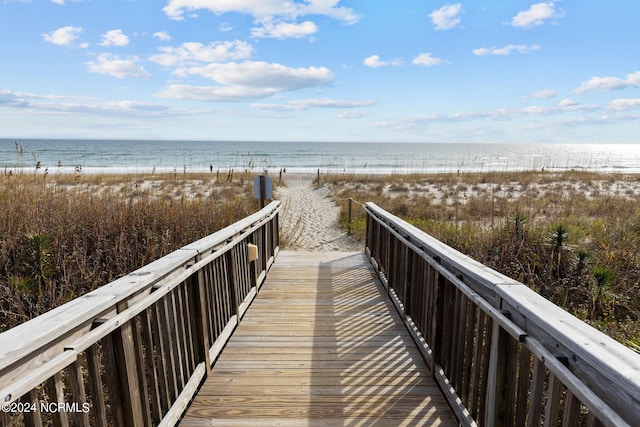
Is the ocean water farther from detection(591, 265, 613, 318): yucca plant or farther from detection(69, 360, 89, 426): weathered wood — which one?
detection(69, 360, 89, 426): weathered wood

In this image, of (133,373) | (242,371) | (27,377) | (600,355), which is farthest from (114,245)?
(600,355)

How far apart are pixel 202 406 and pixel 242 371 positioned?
0.50 m

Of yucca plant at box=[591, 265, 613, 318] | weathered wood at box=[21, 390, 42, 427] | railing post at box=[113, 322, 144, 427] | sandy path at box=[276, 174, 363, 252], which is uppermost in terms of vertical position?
weathered wood at box=[21, 390, 42, 427]

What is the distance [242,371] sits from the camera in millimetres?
3074

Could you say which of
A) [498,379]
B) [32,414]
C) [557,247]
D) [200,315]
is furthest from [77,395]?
[557,247]

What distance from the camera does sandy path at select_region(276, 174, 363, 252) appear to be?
9495 millimetres

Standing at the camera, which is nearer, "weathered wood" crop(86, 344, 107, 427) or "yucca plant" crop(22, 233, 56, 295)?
"weathered wood" crop(86, 344, 107, 427)

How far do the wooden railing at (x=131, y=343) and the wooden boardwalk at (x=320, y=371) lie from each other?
221mm

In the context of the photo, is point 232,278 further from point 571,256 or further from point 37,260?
point 571,256

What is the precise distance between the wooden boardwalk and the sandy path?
452 cm

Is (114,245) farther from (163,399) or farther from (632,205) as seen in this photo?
(632,205)

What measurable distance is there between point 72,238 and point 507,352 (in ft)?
20.8

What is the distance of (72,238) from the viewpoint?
596cm

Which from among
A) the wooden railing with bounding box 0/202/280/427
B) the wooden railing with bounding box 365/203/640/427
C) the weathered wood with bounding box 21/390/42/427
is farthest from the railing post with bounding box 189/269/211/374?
the wooden railing with bounding box 365/203/640/427
